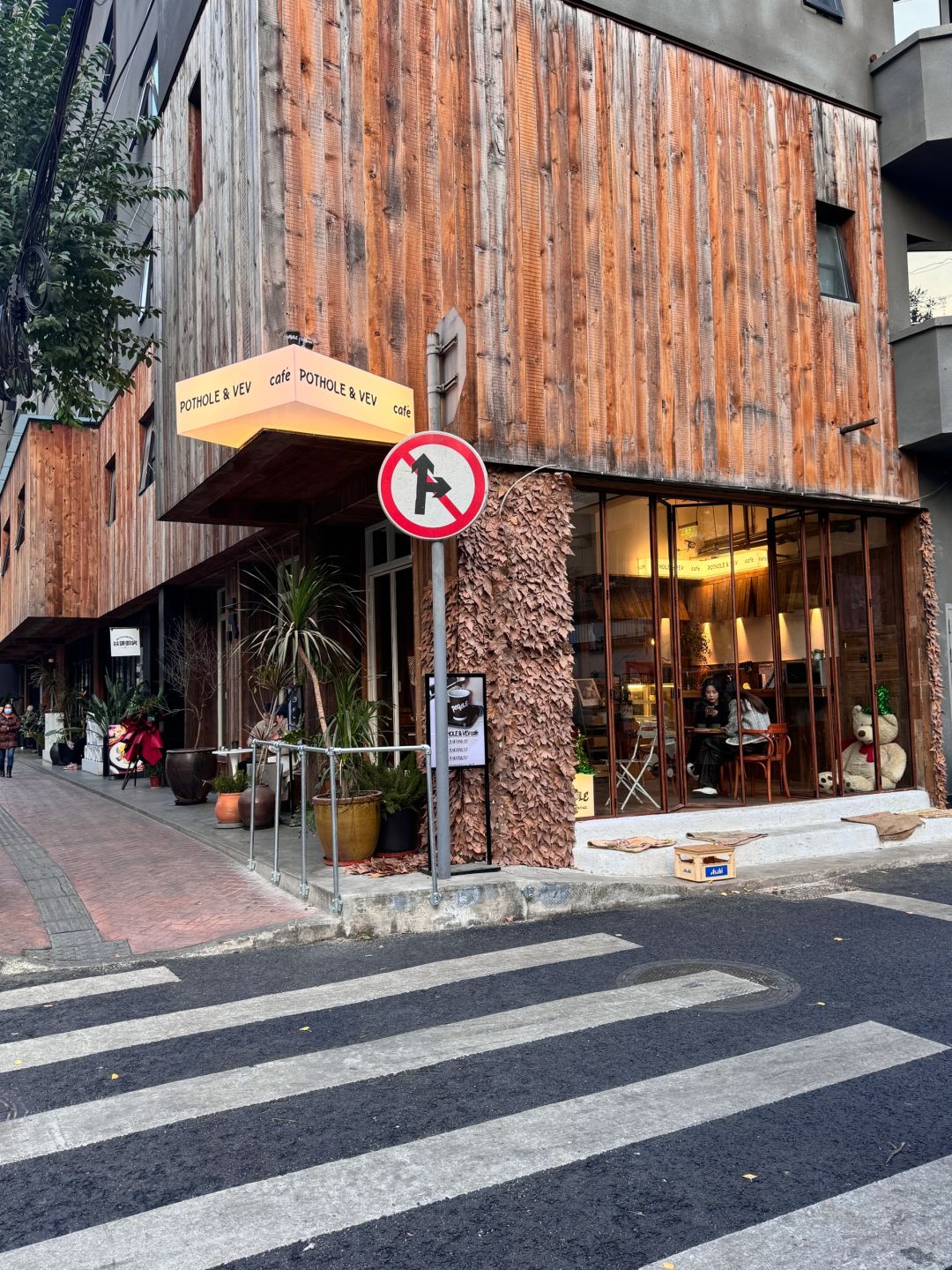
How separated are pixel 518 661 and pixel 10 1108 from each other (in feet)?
17.9

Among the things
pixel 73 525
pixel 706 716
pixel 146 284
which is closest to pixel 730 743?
pixel 706 716

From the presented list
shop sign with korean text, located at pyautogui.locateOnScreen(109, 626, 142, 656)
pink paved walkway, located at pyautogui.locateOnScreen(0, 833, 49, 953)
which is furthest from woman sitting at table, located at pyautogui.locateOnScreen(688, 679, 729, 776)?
shop sign with korean text, located at pyautogui.locateOnScreen(109, 626, 142, 656)

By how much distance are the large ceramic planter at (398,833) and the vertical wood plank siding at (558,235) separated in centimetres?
324

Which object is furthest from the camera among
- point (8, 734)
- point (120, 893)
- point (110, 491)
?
point (110, 491)

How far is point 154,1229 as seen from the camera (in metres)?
2.99

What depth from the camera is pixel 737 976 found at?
5.52 meters

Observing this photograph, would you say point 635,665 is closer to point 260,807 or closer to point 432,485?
point 432,485

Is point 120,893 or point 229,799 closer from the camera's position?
point 120,893

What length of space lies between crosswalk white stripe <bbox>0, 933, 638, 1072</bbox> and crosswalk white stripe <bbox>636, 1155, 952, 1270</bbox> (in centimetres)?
274

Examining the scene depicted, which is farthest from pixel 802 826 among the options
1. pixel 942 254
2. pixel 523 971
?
pixel 942 254

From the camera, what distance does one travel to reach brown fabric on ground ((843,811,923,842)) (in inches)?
399

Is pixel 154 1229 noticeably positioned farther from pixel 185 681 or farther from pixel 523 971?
pixel 185 681

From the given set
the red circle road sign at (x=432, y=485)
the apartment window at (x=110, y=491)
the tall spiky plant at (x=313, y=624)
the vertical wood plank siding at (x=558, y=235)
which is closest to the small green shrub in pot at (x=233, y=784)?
the tall spiky plant at (x=313, y=624)

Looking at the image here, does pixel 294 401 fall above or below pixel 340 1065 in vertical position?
above
